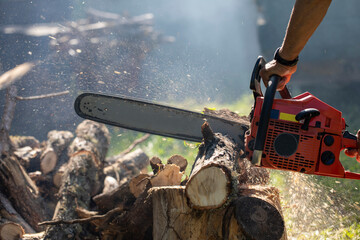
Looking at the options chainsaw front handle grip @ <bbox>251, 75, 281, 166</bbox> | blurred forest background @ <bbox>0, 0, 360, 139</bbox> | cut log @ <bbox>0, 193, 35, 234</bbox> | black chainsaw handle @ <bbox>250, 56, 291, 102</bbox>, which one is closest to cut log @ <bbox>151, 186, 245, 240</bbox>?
chainsaw front handle grip @ <bbox>251, 75, 281, 166</bbox>

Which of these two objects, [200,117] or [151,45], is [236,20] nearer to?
[151,45]

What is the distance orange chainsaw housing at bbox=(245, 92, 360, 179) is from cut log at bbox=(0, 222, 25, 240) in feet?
7.31

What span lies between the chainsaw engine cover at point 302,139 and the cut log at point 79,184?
181cm

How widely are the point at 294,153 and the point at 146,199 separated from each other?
110 cm

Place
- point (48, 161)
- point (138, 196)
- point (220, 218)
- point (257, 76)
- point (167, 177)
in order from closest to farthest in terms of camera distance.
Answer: point (220, 218) → point (257, 76) → point (138, 196) → point (167, 177) → point (48, 161)

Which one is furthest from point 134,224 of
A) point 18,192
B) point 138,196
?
point 18,192

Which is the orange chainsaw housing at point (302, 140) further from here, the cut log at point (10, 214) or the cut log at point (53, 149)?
the cut log at point (53, 149)

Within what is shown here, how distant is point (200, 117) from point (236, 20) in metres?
10.8

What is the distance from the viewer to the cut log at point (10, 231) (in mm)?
2414

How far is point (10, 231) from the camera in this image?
7.97 ft

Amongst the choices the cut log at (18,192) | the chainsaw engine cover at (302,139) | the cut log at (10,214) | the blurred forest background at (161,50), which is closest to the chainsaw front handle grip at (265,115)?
the chainsaw engine cover at (302,139)

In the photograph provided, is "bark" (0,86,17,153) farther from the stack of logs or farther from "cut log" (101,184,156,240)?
"cut log" (101,184,156,240)

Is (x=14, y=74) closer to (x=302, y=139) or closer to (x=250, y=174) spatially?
(x=250, y=174)

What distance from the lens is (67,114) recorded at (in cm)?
741
